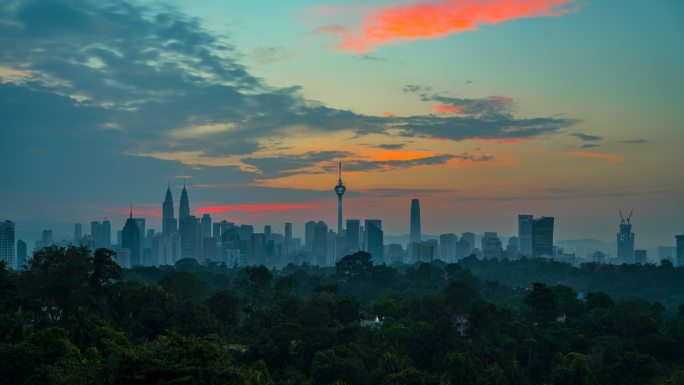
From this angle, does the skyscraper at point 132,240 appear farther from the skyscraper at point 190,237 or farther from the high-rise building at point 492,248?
the high-rise building at point 492,248

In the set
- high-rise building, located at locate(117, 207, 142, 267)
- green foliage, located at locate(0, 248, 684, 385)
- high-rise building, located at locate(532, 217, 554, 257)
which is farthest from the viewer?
high-rise building, located at locate(532, 217, 554, 257)

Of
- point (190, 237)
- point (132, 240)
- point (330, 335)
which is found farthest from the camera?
point (190, 237)

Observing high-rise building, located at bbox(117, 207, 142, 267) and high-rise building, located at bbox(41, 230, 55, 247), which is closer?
high-rise building, located at bbox(117, 207, 142, 267)

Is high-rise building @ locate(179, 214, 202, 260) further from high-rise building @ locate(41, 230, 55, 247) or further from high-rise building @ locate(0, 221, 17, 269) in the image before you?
high-rise building @ locate(0, 221, 17, 269)

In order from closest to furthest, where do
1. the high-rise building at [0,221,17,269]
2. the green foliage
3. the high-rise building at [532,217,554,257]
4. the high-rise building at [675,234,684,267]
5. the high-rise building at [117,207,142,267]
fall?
the green foliage → the high-rise building at [0,221,17,269] → the high-rise building at [675,234,684,267] → the high-rise building at [117,207,142,267] → the high-rise building at [532,217,554,257]

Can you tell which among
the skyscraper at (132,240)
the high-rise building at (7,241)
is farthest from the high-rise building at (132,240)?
the high-rise building at (7,241)

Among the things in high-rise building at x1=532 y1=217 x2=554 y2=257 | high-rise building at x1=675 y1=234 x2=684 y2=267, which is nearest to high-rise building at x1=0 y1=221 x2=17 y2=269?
high-rise building at x1=532 y1=217 x2=554 y2=257

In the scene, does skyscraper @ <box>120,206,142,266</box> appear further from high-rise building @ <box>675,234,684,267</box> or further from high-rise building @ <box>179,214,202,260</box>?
high-rise building @ <box>675,234,684,267</box>

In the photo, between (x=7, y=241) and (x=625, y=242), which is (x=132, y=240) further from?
(x=625, y=242)

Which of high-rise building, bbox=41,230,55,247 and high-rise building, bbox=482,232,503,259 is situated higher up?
high-rise building, bbox=41,230,55,247

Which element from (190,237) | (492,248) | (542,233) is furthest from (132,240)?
(542,233)

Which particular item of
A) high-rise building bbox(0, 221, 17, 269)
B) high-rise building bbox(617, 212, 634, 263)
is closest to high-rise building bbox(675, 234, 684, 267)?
high-rise building bbox(617, 212, 634, 263)

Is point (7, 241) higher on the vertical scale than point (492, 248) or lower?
higher
